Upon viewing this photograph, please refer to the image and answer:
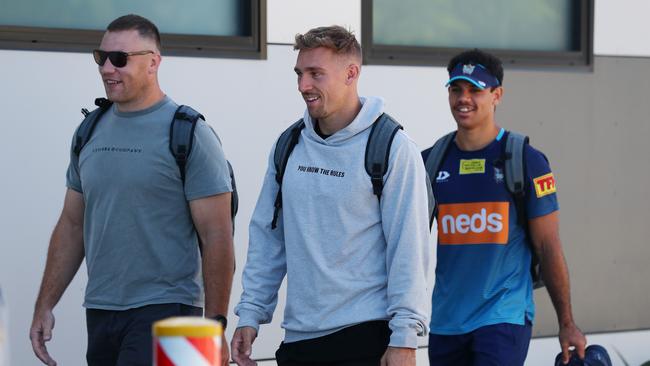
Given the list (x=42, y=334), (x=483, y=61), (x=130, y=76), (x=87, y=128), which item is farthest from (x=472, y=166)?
(x=42, y=334)

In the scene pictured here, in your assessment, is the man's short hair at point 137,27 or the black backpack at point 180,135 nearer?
the black backpack at point 180,135

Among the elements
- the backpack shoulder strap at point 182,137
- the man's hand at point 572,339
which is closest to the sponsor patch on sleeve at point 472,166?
the man's hand at point 572,339

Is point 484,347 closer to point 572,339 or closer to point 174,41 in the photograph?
point 572,339

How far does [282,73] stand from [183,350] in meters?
4.98

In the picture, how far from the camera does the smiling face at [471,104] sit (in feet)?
19.3

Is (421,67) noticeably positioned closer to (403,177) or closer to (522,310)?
(522,310)

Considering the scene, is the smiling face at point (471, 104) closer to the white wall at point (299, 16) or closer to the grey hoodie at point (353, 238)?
the grey hoodie at point (353, 238)

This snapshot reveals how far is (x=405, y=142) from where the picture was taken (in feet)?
15.2

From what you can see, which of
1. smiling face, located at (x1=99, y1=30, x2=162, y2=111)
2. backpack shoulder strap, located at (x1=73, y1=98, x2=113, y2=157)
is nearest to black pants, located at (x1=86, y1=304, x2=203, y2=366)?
backpack shoulder strap, located at (x1=73, y1=98, x2=113, y2=157)

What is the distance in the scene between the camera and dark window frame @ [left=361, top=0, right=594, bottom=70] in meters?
7.70

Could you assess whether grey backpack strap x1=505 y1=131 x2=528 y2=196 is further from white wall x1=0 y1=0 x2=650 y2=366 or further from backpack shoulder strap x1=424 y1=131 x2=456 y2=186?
white wall x1=0 y1=0 x2=650 y2=366

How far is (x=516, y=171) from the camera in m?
5.71

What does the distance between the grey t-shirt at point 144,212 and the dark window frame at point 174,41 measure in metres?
1.66

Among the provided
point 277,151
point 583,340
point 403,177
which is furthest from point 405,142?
point 583,340
